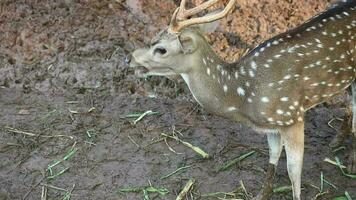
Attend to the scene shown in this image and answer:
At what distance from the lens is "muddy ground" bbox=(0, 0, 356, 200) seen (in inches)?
184

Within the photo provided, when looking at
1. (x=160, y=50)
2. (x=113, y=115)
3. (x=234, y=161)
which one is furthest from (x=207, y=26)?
(x=113, y=115)

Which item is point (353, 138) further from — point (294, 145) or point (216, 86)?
point (216, 86)

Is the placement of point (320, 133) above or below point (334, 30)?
below

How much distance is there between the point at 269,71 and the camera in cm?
403

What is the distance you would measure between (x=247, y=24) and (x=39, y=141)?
6.61ft

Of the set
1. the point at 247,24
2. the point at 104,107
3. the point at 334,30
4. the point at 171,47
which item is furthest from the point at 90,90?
the point at 334,30

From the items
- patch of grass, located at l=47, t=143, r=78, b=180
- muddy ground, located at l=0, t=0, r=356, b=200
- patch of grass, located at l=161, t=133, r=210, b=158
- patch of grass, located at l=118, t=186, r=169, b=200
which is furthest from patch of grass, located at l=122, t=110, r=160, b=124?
patch of grass, located at l=118, t=186, r=169, b=200

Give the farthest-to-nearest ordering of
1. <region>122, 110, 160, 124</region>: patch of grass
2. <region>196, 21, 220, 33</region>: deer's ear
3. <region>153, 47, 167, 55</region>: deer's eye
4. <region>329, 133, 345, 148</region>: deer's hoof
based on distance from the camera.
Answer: <region>122, 110, 160, 124</region>: patch of grass → <region>329, 133, 345, 148</region>: deer's hoof → <region>196, 21, 220, 33</region>: deer's ear → <region>153, 47, 167, 55</region>: deer's eye

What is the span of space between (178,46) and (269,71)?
0.59 meters

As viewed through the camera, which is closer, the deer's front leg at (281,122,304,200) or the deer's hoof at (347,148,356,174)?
the deer's front leg at (281,122,304,200)

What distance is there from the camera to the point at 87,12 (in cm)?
592

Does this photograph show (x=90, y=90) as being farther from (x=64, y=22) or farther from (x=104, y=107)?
(x=64, y=22)

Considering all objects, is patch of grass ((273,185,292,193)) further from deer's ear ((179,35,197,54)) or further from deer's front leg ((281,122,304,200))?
deer's ear ((179,35,197,54))

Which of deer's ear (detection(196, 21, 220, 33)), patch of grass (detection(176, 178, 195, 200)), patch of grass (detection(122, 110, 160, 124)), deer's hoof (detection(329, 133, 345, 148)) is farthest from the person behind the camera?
patch of grass (detection(122, 110, 160, 124))
